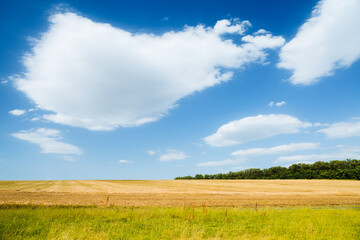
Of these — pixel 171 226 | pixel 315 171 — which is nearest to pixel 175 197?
pixel 171 226

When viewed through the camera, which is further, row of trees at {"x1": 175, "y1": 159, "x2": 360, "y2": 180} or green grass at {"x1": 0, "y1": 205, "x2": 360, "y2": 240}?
row of trees at {"x1": 175, "y1": 159, "x2": 360, "y2": 180}

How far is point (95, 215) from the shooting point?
18.2 m

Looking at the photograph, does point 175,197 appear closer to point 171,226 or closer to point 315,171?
point 171,226

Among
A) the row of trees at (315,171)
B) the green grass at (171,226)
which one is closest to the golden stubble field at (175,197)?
the green grass at (171,226)

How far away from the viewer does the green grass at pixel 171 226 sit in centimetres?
1316

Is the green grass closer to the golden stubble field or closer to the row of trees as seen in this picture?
the golden stubble field

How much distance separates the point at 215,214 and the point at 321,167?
141 m

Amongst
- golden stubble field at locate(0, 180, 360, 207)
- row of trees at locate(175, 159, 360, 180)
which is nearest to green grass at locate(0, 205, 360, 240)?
golden stubble field at locate(0, 180, 360, 207)

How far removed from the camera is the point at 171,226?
50.0 ft

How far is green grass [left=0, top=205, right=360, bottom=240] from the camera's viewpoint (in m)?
13.2

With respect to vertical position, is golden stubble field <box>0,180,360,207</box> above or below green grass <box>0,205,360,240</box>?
below

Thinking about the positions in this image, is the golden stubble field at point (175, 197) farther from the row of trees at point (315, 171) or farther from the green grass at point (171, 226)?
the row of trees at point (315, 171)

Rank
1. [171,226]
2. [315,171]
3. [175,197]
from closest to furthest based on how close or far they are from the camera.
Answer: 1. [171,226]
2. [175,197]
3. [315,171]

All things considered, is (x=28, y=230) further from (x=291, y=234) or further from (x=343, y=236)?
(x=343, y=236)
